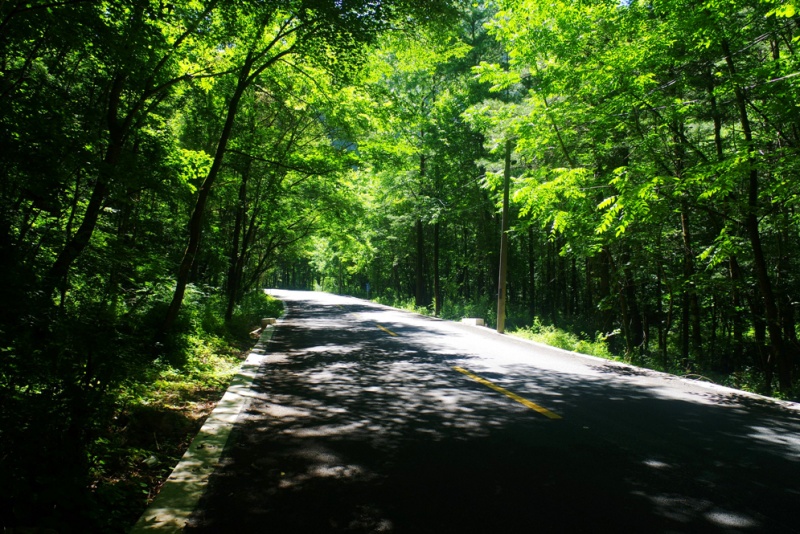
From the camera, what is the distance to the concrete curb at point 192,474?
2850mm

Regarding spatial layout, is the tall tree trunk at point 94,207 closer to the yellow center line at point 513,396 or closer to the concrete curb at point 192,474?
the concrete curb at point 192,474

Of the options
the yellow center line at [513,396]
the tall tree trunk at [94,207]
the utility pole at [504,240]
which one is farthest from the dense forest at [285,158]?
the yellow center line at [513,396]

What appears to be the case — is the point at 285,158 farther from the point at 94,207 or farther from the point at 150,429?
the point at 150,429

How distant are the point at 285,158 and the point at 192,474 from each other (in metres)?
9.83

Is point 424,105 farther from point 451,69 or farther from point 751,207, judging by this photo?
point 751,207

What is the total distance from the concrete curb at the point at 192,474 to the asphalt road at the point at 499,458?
0.11m

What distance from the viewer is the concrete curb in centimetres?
285

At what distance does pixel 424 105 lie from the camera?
26.2 metres

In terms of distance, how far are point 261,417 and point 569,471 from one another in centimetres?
343

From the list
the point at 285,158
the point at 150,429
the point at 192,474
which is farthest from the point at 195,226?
the point at 192,474

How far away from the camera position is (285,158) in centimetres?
1209

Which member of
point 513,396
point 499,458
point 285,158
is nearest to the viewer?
point 499,458

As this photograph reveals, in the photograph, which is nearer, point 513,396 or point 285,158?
point 513,396

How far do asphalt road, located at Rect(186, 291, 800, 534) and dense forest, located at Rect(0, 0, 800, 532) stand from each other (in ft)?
4.48
